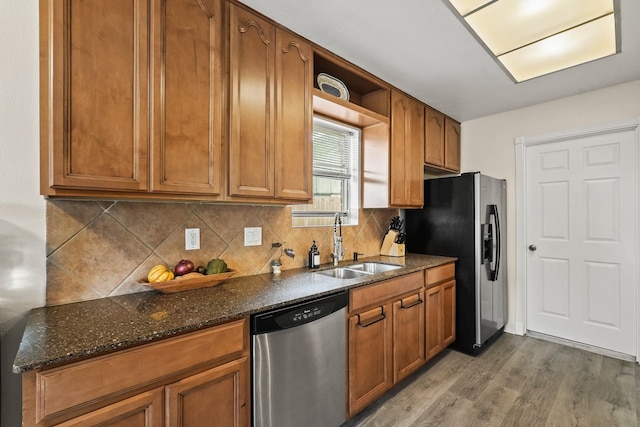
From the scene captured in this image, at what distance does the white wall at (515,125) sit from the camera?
279 centimetres

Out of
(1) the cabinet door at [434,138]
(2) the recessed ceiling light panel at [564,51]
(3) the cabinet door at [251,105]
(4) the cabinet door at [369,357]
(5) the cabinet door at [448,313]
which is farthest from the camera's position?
(1) the cabinet door at [434,138]

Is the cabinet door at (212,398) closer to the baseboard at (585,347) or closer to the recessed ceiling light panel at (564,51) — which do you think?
the recessed ceiling light panel at (564,51)

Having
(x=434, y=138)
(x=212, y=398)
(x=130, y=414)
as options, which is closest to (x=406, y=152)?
(x=434, y=138)

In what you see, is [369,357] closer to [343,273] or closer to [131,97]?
[343,273]

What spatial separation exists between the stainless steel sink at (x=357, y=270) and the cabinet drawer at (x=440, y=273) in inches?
12.1

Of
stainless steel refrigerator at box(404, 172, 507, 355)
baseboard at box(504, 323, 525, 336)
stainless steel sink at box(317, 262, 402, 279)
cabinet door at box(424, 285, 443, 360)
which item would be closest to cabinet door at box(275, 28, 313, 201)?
stainless steel sink at box(317, 262, 402, 279)

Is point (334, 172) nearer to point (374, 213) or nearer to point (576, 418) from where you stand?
point (374, 213)

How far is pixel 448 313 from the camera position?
281 cm

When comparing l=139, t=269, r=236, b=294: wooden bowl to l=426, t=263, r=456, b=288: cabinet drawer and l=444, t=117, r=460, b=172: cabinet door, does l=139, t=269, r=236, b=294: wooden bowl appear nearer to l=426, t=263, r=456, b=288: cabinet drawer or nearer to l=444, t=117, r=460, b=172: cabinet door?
l=426, t=263, r=456, b=288: cabinet drawer

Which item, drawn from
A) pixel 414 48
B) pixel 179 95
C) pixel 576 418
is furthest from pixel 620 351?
pixel 179 95

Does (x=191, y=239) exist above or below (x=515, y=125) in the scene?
below

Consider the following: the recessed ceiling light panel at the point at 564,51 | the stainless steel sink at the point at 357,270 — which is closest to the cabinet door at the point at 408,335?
the stainless steel sink at the point at 357,270

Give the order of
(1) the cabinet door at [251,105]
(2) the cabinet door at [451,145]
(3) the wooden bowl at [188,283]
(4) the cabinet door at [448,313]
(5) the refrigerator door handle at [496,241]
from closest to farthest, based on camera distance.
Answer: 1. (3) the wooden bowl at [188,283]
2. (1) the cabinet door at [251,105]
3. (4) the cabinet door at [448,313]
4. (5) the refrigerator door handle at [496,241]
5. (2) the cabinet door at [451,145]

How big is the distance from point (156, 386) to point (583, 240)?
3709mm
